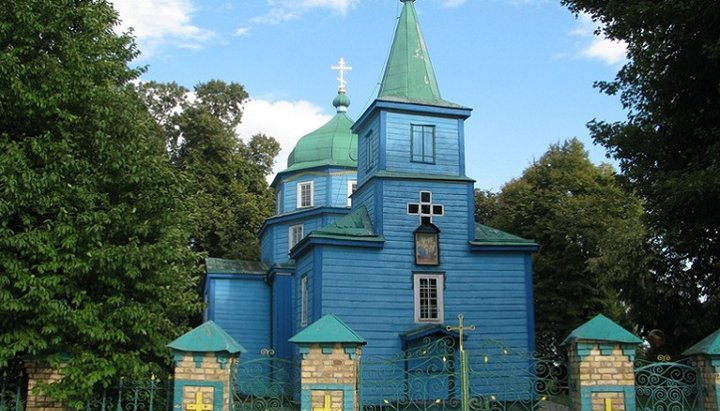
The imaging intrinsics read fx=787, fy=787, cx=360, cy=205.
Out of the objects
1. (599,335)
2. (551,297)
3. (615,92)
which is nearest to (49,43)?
(599,335)

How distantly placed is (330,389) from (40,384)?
361 cm

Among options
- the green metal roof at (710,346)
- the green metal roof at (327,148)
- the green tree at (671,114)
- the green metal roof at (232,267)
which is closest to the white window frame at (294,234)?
the green metal roof at (232,267)

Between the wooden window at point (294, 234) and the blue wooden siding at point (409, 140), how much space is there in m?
8.33

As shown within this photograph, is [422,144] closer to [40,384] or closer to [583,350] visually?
[583,350]

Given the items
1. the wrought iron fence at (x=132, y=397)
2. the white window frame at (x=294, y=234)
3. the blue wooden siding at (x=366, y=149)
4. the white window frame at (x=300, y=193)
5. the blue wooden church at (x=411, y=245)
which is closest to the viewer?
the wrought iron fence at (x=132, y=397)

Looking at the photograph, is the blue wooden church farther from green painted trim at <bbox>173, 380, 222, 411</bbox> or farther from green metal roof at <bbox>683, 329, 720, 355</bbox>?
green metal roof at <bbox>683, 329, 720, 355</bbox>

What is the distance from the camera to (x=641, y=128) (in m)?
13.5

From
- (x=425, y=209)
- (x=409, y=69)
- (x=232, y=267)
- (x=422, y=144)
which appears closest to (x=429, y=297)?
(x=425, y=209)

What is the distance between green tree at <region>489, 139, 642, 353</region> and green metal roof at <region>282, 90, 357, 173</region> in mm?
7587

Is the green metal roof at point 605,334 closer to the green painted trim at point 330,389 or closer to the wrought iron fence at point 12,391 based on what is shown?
the green painted trim at point 330,389

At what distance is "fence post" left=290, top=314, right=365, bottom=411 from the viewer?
30.0 feet

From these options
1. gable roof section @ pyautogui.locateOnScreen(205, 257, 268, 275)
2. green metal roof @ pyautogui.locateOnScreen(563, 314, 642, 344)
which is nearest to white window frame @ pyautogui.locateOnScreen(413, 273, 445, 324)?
gable roof section @ pyautogui.locateOnScreen(205, 257, 268, 275)

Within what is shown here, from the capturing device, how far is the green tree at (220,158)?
109 ft

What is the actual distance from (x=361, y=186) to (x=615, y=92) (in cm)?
866
